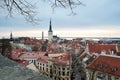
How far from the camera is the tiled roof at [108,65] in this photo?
76.8 feet

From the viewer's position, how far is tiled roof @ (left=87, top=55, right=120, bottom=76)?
922 inches

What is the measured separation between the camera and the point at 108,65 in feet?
81.0

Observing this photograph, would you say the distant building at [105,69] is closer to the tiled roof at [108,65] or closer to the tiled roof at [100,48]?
the tiled roof at [108,65]

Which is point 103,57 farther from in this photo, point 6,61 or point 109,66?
point 6,61

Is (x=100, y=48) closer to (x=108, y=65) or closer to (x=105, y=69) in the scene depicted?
(x=108, y=65)

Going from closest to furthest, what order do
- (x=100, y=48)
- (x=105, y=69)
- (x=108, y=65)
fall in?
(x=105, y=69) < (x=108, y=65) < (x=100, y=48)

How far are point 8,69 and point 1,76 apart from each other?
0.86ft

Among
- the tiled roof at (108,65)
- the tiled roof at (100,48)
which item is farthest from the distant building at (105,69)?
the tiled roof at (100,48)

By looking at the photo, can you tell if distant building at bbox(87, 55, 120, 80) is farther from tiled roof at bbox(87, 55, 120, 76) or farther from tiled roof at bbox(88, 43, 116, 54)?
tiled roof at bbox(88, 43, 116, 54)

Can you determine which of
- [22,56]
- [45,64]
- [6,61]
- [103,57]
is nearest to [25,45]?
[22,56]

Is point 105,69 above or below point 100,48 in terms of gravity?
below

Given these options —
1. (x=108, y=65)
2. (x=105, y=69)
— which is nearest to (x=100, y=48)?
(x=108, y=65)

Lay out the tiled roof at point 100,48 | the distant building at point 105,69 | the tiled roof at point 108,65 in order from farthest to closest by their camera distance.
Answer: the tiled roof at point 100,48 < the tiled roof at point 108,65 < the distant building at point 105,69

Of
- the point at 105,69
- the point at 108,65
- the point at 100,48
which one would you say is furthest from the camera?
the point at 100,48
